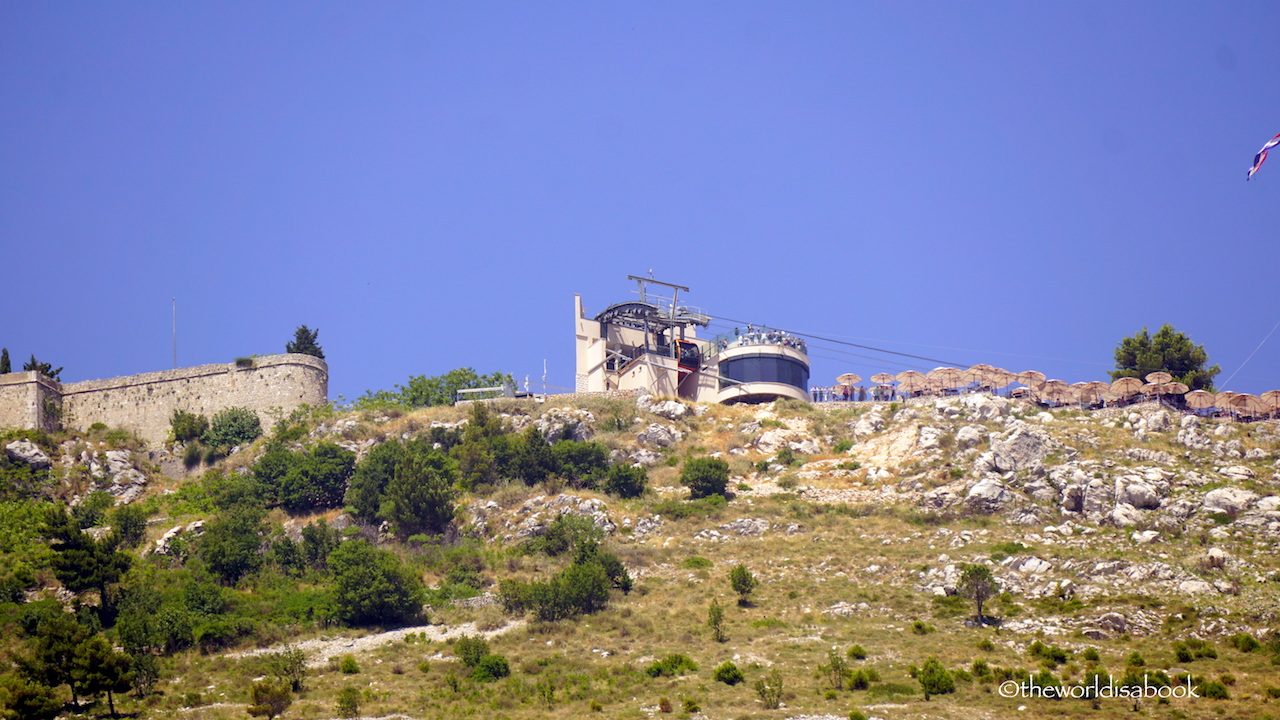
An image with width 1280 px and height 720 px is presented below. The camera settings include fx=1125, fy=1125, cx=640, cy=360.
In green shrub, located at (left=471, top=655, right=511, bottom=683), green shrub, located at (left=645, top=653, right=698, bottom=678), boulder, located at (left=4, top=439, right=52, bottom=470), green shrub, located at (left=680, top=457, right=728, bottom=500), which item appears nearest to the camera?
green shrub, located at (left=645, top=653, right=698, bottom=678)

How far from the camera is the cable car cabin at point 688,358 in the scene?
74562 mm

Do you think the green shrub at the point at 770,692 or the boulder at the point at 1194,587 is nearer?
the green shrub at the point at 770,692

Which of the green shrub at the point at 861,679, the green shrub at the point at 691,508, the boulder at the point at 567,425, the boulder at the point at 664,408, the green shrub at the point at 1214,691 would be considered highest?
the boulder at the point at 664,408

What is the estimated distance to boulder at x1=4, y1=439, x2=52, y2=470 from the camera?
64188mm

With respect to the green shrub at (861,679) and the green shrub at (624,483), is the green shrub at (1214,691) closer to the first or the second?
the green shrub at (861,679)

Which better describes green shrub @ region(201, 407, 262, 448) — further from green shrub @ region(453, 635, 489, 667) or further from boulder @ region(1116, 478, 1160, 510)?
boulder @ region(1116, 478, 1160, 510)

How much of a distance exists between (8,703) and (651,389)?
44177 millimetres

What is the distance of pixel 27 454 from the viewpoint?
64.5 meters

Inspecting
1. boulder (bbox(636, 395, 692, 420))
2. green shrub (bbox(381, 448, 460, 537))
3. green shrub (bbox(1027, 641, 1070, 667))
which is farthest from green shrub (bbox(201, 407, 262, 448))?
green shrub (bbox(1027, 641, 1070, 667))

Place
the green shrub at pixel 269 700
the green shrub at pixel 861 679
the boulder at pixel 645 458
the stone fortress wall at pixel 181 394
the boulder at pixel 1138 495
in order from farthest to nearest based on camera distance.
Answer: the stone fortress wall at pixel 181 394, the boulder at pixel 645 458, the boulder at pixel 1138 495, the green shrub at pixel 861 679, the green shrub at pixel 269 700

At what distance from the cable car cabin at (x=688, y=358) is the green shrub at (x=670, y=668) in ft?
120

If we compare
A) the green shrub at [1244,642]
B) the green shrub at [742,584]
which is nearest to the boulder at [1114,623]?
the green shrub at [1244,642]

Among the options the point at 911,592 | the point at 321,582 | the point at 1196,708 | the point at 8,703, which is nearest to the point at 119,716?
the point at 8,703

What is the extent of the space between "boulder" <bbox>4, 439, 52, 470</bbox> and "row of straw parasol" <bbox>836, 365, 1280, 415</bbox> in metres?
48.3
